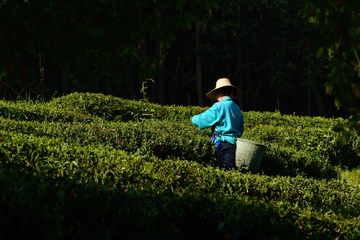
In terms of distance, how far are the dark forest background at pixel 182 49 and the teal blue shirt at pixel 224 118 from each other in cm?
129

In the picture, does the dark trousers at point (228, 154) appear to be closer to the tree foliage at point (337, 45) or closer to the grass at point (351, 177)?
the grass at point (351, 177)

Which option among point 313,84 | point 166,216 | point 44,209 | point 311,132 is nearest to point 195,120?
point 166,216

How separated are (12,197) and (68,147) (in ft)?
7.15

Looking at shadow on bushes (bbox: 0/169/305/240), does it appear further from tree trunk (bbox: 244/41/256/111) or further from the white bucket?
tree trunk (bbox: 244/41/256/111)

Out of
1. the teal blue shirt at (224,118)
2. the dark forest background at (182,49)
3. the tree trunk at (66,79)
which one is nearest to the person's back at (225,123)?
the teal blue shirt at (224,118)

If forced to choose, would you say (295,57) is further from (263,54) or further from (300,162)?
(300,162)

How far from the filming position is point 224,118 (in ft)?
19.5

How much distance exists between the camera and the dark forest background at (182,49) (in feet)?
8.38

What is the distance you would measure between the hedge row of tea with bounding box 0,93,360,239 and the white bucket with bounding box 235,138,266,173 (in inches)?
13.7

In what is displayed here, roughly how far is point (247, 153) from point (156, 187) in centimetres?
191

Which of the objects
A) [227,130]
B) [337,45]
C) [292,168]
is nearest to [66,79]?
[227,130]

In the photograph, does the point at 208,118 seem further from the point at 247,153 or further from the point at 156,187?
the point at 156,187

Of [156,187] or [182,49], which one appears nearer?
[156,187]

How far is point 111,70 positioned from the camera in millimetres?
2617
